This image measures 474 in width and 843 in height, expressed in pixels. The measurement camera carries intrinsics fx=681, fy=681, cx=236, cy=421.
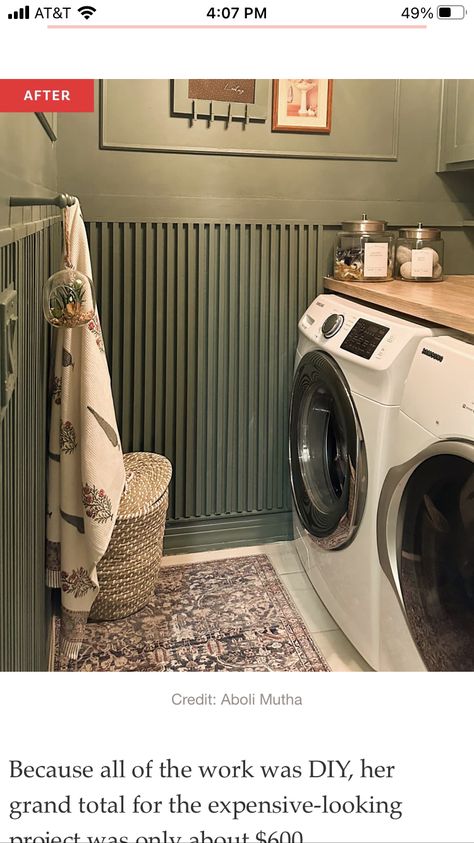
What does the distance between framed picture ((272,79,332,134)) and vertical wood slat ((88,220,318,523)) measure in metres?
0.24

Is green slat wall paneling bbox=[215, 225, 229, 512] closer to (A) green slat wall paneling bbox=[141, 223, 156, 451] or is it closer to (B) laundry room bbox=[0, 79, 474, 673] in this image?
(B) laundry room bbox=[0, 79, 474, 673]

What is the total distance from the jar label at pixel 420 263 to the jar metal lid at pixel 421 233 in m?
0.03

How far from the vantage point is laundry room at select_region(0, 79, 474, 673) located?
1098 millimetres

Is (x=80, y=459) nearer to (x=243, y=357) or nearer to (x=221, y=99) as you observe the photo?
(x=243, y=357)

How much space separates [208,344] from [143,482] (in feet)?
1.41


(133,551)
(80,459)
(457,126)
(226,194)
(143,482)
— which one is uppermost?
(457,126)

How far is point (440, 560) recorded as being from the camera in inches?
41.4

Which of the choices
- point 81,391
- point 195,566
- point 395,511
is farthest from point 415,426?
point 195,566

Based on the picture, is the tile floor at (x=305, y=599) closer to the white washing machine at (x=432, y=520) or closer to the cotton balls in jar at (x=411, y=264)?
the white washing machine at (x=432, y=520)
